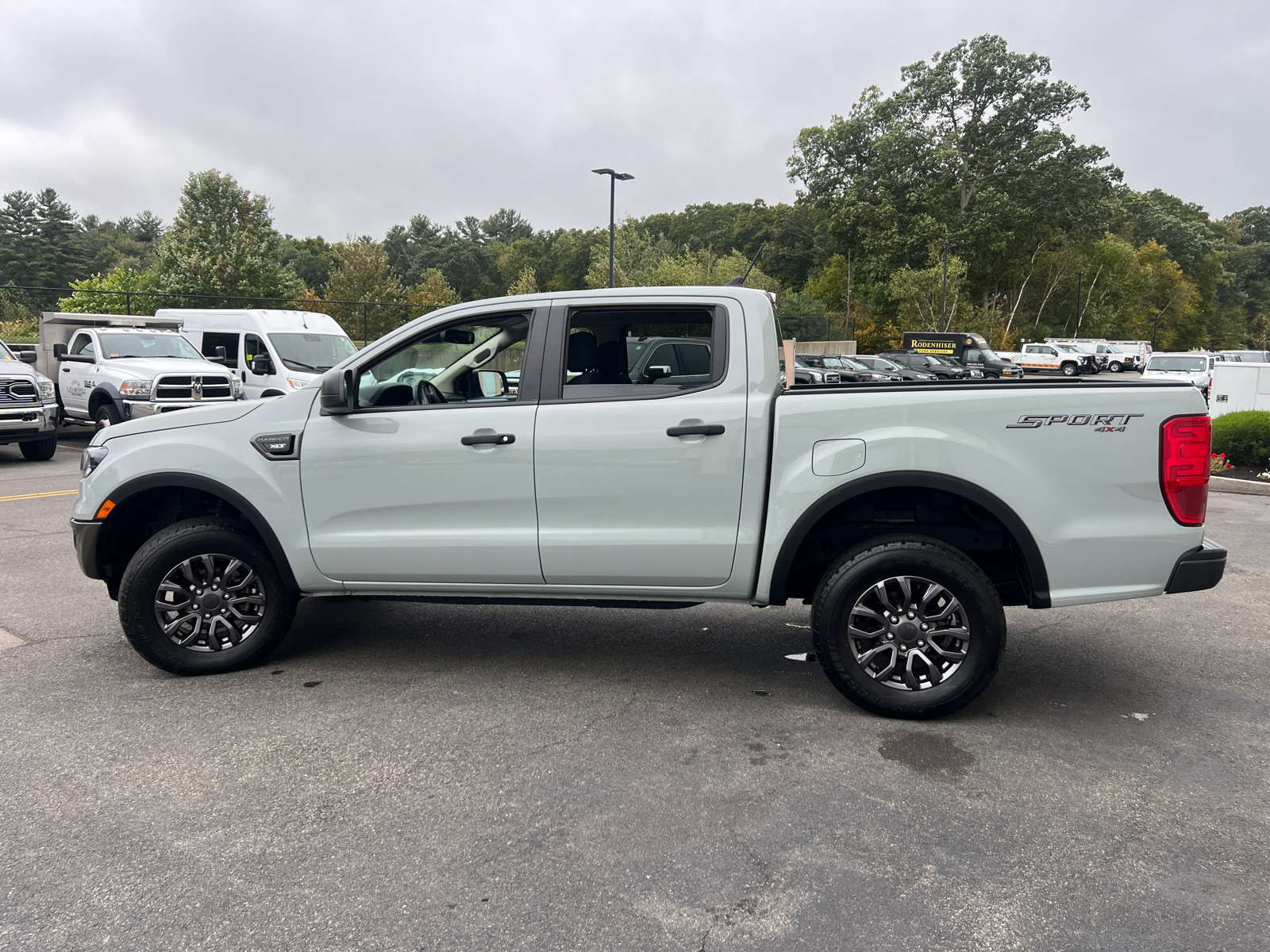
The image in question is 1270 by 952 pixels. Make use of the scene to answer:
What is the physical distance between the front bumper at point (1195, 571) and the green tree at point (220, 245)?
46821mm

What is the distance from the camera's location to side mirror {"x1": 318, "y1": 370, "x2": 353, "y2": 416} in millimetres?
4375

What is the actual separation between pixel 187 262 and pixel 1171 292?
8332cm

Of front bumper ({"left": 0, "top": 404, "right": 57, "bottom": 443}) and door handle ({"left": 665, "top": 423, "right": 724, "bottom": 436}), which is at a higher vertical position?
door handle ({"left": 665, "top": 423, "right": 724, "bottom": 436})

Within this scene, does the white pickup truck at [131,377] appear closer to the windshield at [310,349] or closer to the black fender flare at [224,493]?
the windshield at [310,349]

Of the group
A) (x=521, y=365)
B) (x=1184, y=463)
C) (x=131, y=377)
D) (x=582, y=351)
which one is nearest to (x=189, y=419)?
(x=521, y=365)

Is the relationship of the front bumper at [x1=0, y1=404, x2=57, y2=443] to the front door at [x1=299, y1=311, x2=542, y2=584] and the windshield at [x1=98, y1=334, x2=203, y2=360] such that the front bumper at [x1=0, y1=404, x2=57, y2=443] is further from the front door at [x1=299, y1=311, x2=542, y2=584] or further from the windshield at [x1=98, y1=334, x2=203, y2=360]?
the front door at [x1=299, y1=311, x2=542, y2=584]

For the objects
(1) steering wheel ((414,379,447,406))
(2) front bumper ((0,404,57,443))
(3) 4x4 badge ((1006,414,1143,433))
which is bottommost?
(2) front bumper ((0,404,57,443))

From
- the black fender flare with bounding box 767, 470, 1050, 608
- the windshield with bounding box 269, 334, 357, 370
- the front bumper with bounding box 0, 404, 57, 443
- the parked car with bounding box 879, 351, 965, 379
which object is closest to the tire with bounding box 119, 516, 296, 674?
the black fender flare with bounding box 767, 470, 1050, 608

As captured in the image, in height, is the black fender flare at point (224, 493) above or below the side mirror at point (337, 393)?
below

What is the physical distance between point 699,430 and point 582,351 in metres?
0.76

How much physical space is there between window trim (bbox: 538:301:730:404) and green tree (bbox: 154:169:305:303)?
148 feet

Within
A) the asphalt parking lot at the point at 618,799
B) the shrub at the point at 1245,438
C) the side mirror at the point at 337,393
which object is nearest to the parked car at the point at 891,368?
the shrub at the point at 1245,438

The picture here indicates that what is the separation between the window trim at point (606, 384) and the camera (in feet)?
14.0

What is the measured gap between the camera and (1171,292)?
86000 millimetres
